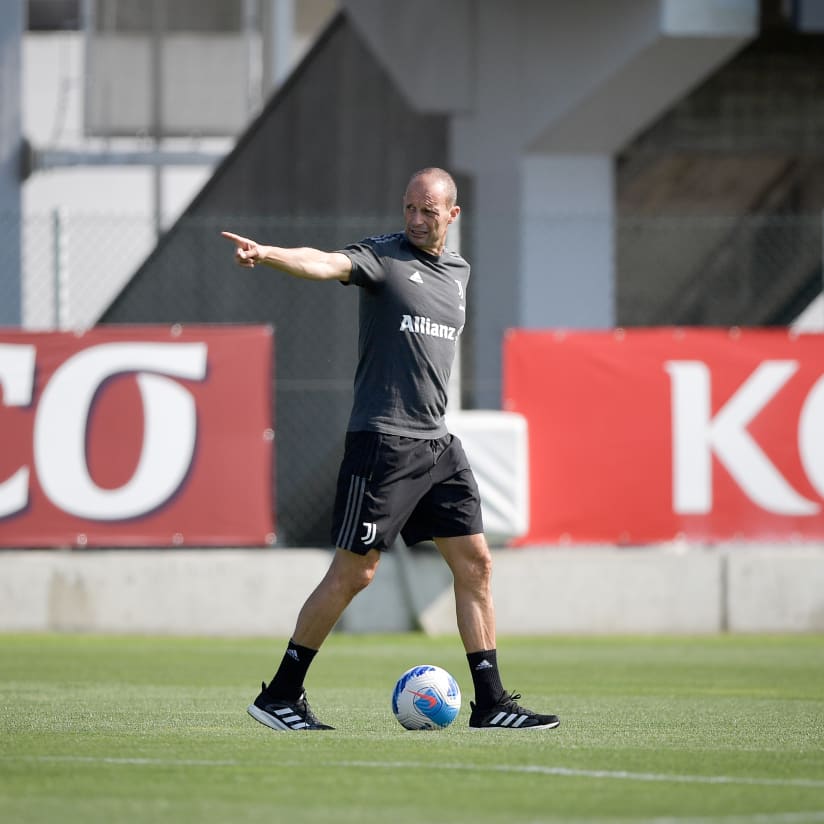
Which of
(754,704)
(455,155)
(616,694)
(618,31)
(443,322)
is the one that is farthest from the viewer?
(455,155)

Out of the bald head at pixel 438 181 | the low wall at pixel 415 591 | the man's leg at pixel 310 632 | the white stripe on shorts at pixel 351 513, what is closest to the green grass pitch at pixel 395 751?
the man's leg at pixel 310 632

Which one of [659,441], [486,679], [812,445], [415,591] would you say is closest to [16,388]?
[415,591]

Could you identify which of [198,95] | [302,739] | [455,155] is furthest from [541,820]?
[198,95]

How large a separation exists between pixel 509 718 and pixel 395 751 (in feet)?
3.26

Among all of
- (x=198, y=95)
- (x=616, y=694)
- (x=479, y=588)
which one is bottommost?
(x=616, y=694)

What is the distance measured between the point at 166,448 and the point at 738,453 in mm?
4252

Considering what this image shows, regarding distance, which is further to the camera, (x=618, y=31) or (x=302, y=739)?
(x=618, y=31)

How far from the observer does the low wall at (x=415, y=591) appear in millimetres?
13531

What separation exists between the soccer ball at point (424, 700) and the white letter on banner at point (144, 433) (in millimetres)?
6668

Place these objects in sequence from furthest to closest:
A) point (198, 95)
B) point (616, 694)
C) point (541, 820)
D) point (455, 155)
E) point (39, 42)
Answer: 1. point (39, 42)
2. point (198, 95)
3. point (455, 155)
4. point (616, 694)
5. point (541, 820)

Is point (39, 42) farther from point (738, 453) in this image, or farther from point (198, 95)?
point (738, 453)

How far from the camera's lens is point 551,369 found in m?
13.9

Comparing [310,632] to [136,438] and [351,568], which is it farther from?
[136,438]

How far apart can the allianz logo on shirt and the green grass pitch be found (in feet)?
5.02
